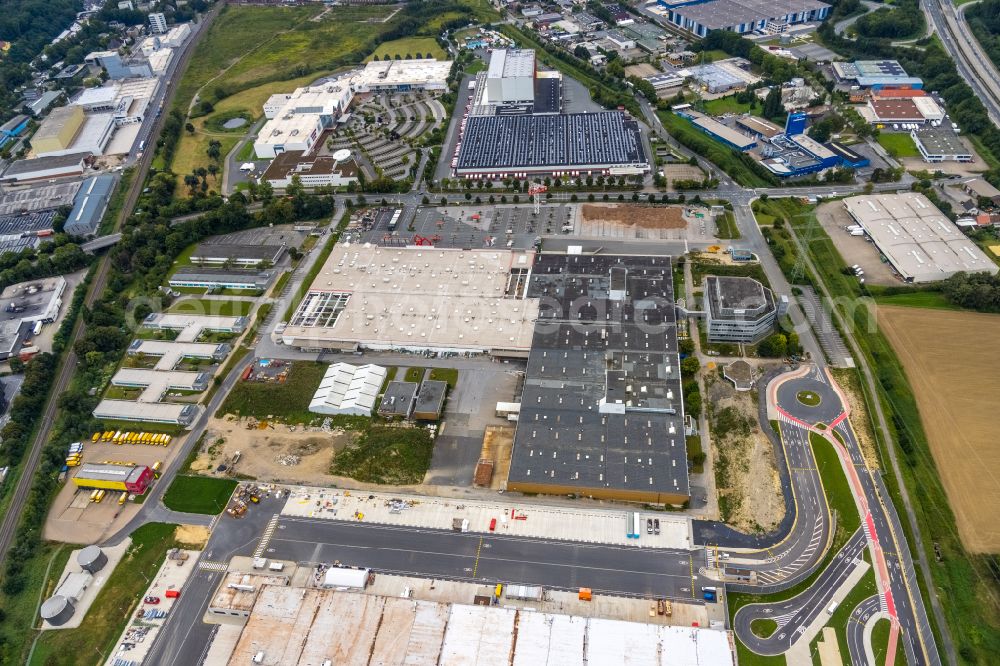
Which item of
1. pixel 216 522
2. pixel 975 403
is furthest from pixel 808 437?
pixel 216 522

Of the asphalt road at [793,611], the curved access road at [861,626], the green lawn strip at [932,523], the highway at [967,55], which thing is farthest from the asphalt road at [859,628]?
the highway at [967,55]

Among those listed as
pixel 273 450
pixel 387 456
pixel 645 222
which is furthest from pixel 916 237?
pixel 273 450

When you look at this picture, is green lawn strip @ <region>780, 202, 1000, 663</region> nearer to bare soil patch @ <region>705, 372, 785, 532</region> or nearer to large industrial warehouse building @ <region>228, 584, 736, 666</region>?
bare soil patch @ <region>705, 372, 785, 532</region>

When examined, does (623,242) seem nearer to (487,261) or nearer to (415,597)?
(487,261)

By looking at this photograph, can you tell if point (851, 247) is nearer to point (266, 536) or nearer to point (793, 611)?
point (793, 611)

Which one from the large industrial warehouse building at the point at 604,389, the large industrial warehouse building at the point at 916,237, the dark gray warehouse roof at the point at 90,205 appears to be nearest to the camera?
the large industrial warehouse building at the point at 604,389

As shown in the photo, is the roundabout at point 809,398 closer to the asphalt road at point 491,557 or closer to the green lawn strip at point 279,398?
the asphalt road at point 491,557
